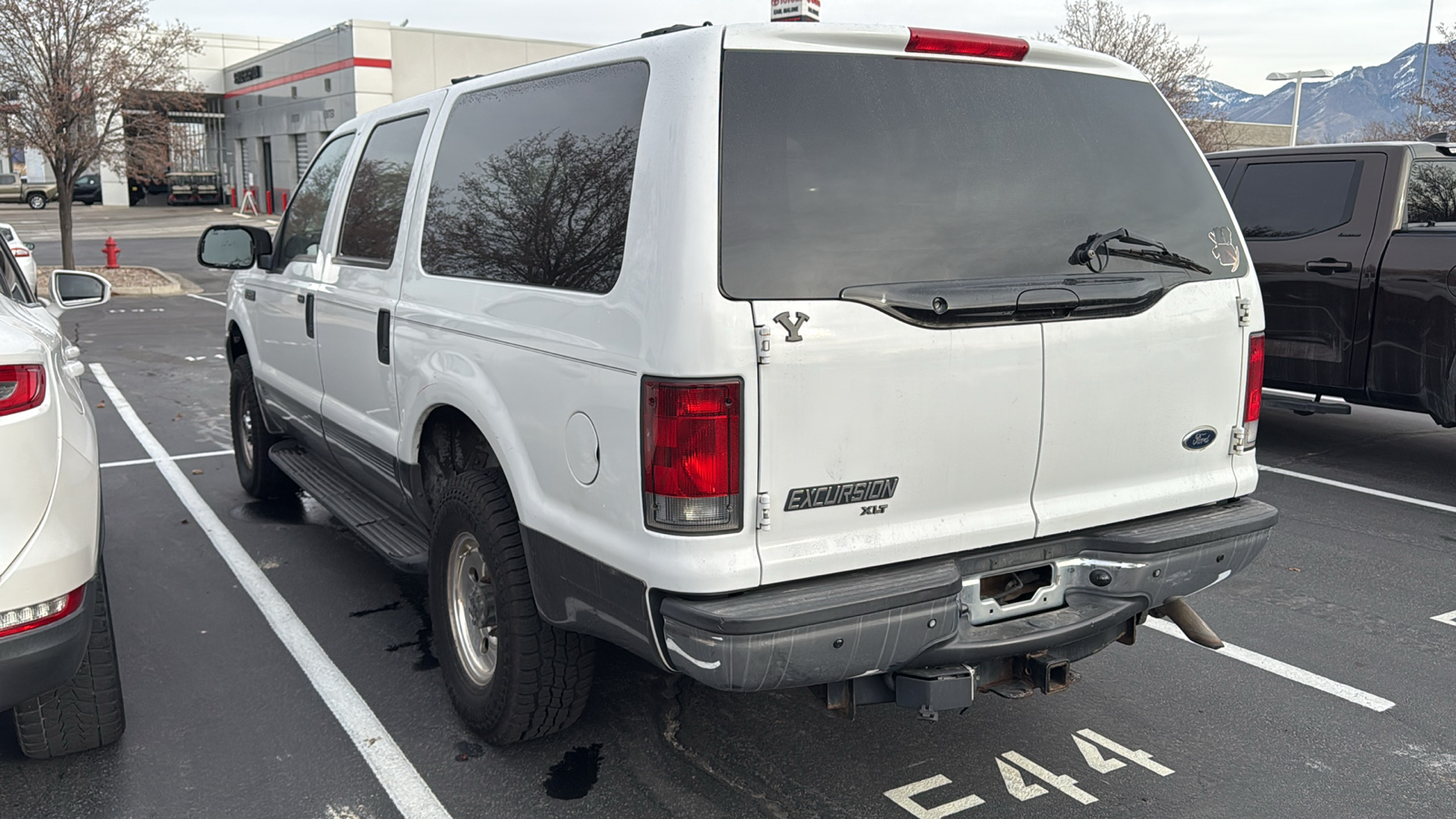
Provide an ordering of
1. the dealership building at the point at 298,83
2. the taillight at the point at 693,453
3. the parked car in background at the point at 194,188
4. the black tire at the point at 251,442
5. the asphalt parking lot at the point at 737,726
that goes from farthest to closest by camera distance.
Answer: the parked car in background at the point at 194,188
the dealership building at the point at 298,83
the black tire at the point at 251,442
the asphalt parking lot at the point at 737,726
the taillight at the point at 693,453

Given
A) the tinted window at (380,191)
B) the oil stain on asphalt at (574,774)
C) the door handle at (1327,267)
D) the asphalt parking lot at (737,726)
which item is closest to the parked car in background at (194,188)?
the asphalt parking lot at (737,726)

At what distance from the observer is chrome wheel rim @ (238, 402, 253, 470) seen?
646 centimetres

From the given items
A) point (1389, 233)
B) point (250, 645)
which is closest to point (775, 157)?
point (250, 645)

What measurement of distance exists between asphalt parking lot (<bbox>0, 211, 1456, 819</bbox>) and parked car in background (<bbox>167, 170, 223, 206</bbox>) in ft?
156

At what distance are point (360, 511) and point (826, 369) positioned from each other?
270 centimetres

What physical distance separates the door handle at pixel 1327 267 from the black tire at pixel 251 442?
638 cm

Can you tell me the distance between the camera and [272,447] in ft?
19.7

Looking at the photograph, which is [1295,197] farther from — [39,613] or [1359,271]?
[39,613]

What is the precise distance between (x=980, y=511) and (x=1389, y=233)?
17.7 feet

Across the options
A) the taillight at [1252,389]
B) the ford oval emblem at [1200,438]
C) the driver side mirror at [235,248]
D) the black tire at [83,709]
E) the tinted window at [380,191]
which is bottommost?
the black tire at [83,709]

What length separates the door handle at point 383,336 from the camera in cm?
406

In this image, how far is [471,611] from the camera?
3.69 m

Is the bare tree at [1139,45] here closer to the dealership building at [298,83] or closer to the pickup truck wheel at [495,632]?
the dealership building at [298,83]

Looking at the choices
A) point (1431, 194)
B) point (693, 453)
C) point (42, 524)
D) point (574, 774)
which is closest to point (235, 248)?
point (42, 524)
